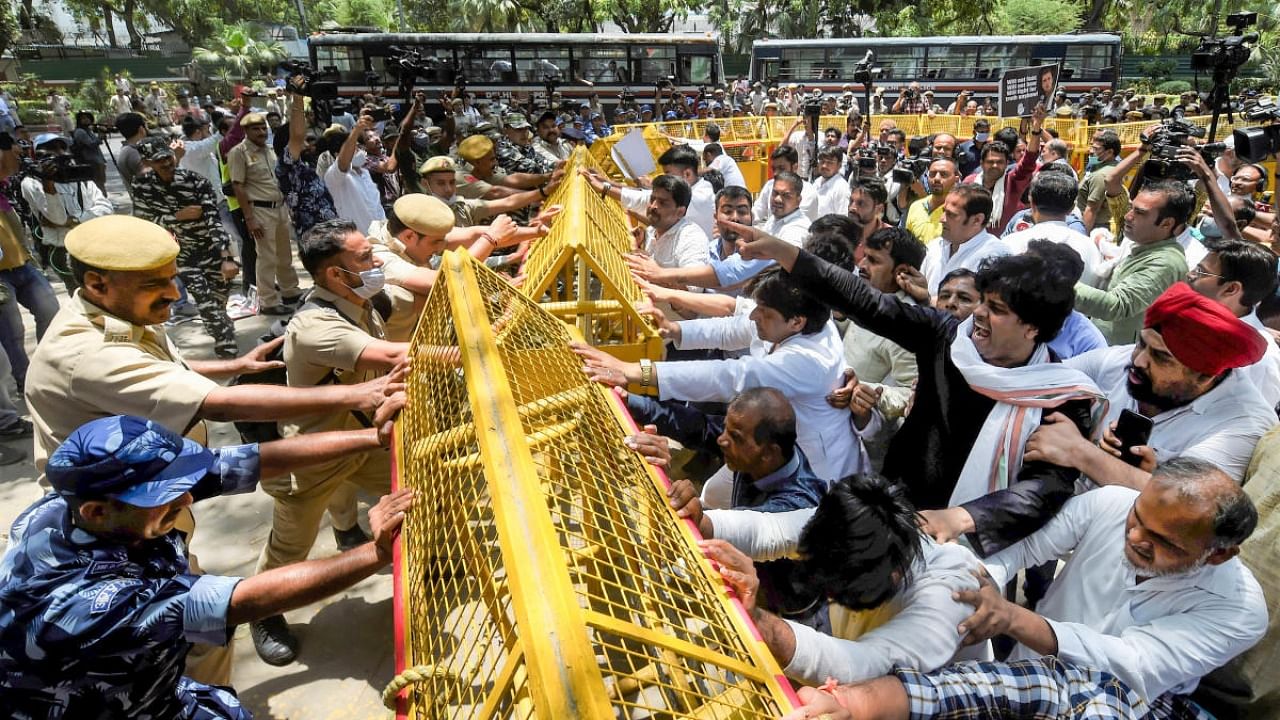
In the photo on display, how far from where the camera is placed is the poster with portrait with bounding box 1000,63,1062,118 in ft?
28.6

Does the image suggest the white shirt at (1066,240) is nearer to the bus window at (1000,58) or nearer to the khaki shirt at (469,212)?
the khaki shirt at (469,212)

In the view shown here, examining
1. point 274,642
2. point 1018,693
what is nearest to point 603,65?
point 274,642

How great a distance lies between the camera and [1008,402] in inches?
81.0

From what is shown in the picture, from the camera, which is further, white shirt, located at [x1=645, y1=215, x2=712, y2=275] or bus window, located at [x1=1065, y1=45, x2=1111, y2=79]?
bus window, located at [x1=1065, y1=45, x2=1111, y2=79]

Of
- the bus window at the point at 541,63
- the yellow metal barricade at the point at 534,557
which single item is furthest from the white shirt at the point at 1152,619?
the bus window at the point at 541,63

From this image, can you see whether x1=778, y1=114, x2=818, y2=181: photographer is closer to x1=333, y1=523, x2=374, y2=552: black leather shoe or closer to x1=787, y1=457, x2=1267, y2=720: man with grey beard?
x1=333, y1=523, x2=374, y2=552: black leather shoe

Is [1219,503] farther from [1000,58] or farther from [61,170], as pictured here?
[1000,58]

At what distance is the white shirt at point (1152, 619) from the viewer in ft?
5.00

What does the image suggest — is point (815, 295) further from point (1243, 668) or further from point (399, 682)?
point (399, 682)

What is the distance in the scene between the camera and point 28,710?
4.98 feet

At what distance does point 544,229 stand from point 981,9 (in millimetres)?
39352

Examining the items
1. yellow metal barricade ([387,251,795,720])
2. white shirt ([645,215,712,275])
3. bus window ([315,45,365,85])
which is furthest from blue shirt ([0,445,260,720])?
bus window ([315,45,365,85])

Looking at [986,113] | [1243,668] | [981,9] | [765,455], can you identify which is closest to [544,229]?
[765,455]

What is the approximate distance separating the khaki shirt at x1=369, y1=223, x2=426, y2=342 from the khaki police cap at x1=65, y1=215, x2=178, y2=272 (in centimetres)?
95
